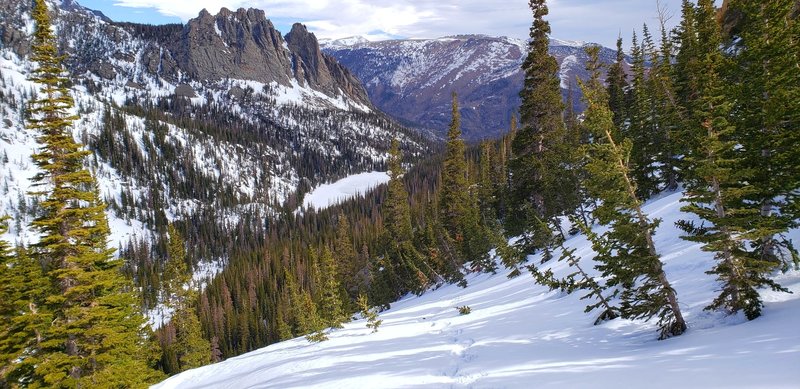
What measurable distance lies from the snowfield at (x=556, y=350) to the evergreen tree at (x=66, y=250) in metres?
4.89

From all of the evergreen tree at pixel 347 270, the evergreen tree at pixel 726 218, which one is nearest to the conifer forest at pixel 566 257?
the evergreen tree at pixel 726 218

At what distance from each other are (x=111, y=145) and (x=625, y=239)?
716 feet

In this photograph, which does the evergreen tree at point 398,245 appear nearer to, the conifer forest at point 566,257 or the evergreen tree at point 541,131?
the conifer forest at point 566,257

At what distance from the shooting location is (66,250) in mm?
16391

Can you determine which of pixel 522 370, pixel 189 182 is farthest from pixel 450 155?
pixel 189 182

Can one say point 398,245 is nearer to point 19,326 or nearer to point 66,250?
point 19,326

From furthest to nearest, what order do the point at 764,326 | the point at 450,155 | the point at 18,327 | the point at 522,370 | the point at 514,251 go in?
1. the point at 450,155
2. the point at 514,251
3. the point at 18,327
4. the point at 522,370
5. the point at 764,326

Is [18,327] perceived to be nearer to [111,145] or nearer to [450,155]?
[450,155]

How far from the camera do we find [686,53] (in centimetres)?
2889

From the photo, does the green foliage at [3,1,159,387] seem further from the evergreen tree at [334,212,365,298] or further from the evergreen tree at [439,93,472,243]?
the evergreen tree at [334,212,365,298]

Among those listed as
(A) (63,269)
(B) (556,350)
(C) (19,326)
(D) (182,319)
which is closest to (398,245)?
(D) (182,319)

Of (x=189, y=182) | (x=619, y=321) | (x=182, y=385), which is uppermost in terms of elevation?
(x=189, y=182)

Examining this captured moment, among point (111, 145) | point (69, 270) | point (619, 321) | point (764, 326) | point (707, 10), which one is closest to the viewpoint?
point (764, 326)

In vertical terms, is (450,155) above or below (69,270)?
above
